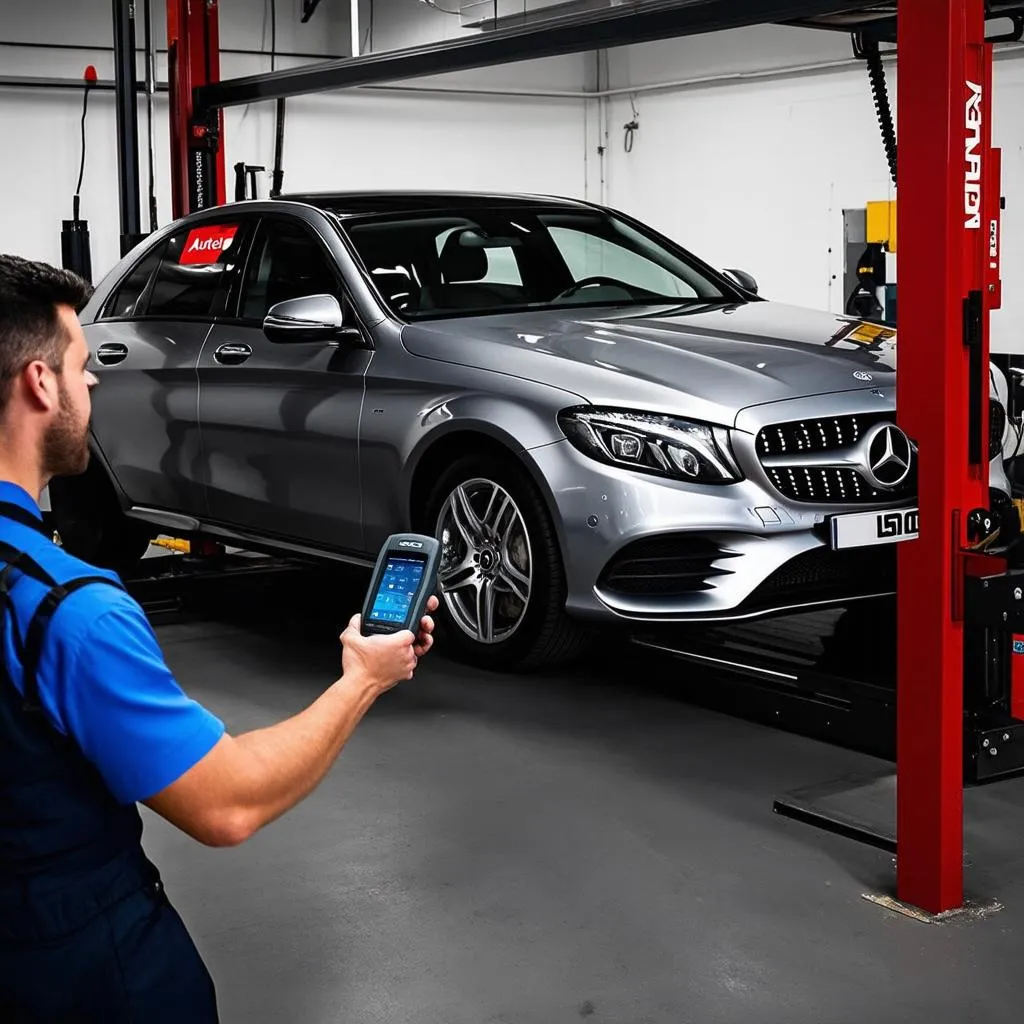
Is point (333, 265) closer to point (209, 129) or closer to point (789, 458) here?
point (789, 458)

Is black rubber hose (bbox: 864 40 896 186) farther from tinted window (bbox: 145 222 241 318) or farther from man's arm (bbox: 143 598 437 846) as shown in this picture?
man's arm (bbox: 143 598 437 846)

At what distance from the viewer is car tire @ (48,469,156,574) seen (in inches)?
268

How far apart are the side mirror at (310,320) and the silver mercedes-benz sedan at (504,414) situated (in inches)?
0.4

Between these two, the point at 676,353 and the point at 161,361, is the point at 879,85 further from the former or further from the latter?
the point at 161,361

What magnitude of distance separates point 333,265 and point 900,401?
109 inches

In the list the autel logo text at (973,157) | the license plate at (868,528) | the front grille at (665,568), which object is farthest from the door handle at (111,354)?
the autel logo text at (973,157)

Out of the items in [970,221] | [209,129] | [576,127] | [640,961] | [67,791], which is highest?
[576,127]

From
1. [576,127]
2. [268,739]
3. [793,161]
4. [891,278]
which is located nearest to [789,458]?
[268,739]

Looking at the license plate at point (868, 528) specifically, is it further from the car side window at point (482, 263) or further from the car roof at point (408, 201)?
the car roof at point (408, 201)

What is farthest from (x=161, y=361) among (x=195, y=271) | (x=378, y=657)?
(x=378, y=657)

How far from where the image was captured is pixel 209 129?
25.3 ft

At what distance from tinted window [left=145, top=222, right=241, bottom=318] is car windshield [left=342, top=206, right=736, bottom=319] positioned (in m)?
0.68

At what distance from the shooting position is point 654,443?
14.1 feet

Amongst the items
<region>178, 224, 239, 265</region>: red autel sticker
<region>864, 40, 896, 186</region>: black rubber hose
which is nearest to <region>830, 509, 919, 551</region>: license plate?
<region>864, 40, 896, 186</region>: black rubber hose
